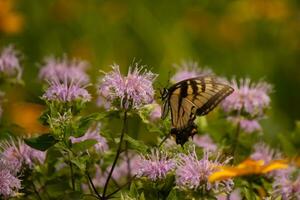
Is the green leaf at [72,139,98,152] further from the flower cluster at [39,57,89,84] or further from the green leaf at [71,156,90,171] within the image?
the flower cluster at [39,57,89,84]

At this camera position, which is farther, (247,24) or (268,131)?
(247,24)

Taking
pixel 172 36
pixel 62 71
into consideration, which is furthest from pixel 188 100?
pixel 172 36

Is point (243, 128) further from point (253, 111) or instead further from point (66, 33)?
point (66, 33)

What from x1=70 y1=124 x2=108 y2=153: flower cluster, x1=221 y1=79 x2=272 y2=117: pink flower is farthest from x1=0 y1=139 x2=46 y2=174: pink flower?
x1=221 y1=79 x2=272 y2=117: pink flower

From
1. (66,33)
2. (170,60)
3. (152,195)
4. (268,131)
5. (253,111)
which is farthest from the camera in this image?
(66,33)

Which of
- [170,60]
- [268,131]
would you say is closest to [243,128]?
[268,131]

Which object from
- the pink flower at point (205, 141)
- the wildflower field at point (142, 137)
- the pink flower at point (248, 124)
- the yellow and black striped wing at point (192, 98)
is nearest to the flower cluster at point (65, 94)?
the wildflower field at point (142, 137)

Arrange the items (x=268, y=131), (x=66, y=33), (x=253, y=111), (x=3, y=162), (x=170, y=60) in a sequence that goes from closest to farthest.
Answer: (x=3, y=162) < (x=253, y=111) < (x=268, y=131) < (x=170, y=60) < (x=66, y=33)
